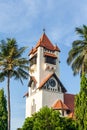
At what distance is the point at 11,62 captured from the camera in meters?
57.1

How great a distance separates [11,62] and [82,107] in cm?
1284

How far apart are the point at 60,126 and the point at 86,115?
11447mm

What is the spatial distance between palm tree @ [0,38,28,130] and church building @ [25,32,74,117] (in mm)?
38899

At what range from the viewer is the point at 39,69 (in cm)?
10250

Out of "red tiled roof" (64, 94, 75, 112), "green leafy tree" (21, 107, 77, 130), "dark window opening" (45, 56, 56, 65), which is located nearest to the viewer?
"green leafy tree" (21, 107, 77, 130)

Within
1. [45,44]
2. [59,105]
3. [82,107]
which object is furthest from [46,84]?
[82,107]

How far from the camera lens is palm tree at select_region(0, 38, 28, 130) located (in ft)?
187

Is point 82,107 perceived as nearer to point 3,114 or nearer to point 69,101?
point 3,114

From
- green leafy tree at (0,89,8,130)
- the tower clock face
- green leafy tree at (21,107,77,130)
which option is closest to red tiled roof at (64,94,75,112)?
the tower clock face

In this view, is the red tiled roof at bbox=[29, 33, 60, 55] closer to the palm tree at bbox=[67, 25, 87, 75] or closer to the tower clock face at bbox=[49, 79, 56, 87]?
the tower clock face at bbox=[49, 79, 56, 87]

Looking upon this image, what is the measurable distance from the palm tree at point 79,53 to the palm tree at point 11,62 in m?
9.70

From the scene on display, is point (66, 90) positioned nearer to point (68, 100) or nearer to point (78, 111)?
point (68, 100)

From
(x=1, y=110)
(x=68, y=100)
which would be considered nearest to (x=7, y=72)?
(x=1, y=110)

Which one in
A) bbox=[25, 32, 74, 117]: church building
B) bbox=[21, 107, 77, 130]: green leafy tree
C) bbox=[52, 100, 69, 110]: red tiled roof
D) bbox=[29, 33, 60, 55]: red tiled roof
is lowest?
bbox=[21, 107, 77, 130]: green leafy tree
